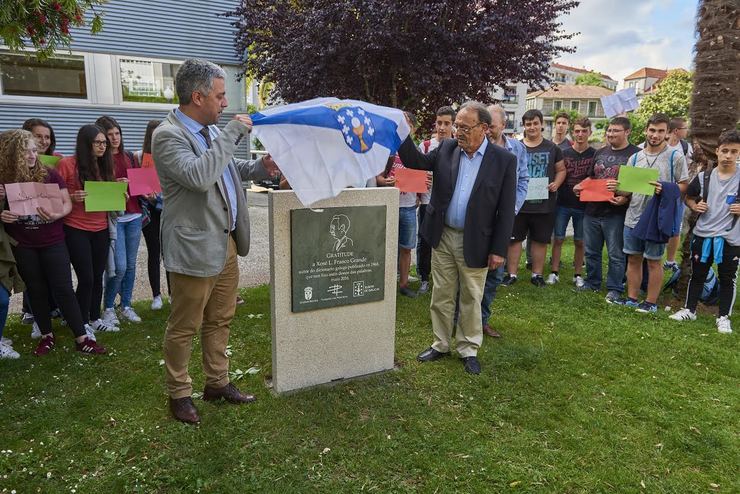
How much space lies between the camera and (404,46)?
1148 cm

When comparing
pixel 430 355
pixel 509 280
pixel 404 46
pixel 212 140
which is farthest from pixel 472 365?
pixel 404 46

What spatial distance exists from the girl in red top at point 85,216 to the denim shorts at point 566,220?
5963 mm

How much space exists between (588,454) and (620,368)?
5.20 ft

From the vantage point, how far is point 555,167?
677 centimetres

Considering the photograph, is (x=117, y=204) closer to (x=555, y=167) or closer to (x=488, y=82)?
(x=555, y=167)

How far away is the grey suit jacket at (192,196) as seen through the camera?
2953 millimetres

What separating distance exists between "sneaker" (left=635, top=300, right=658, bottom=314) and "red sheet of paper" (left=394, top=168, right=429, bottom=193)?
10.1 feet

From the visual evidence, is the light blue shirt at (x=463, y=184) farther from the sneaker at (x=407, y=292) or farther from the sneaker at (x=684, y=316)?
the sneaker at (x=684, y=316)

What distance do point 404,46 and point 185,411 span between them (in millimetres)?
10115

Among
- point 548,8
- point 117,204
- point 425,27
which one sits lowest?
point 117,204

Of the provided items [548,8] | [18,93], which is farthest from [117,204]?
[548,8]

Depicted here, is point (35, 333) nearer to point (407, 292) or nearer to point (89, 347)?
point (89, 347)

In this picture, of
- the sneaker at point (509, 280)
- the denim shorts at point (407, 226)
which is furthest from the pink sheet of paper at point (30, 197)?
the sneaker at point (509, 280)

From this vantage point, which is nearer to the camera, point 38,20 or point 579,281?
point 38,20
